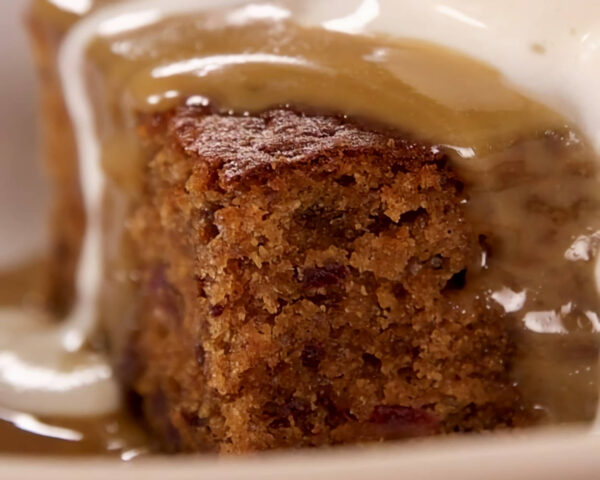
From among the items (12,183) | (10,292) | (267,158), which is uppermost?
(267,158)

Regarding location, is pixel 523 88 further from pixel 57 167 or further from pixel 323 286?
pixel 57 167

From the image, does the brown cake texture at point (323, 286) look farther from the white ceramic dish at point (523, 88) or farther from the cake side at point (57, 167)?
the cake side at point (57, 167)

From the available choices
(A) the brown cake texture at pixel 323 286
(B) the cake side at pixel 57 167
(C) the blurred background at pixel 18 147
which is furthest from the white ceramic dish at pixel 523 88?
(B) the cake side at pixel 57 167

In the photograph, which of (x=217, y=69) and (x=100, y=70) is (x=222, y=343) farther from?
(x=100, y=70)

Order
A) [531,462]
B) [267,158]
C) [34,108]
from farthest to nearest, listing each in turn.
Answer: [34,108]
[267,158]
[531,462]

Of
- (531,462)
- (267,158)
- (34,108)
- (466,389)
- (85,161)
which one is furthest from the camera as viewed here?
(34,108)

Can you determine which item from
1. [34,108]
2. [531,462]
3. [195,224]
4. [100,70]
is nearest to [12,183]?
[34,108]
